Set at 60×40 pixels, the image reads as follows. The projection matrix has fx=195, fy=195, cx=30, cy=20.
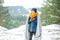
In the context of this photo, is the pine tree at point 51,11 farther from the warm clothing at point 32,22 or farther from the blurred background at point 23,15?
the warm clothing at point 32,22

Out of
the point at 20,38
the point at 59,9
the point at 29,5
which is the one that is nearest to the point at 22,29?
the point at 20,38

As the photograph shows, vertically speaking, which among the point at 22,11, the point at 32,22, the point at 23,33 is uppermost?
the point at 22,11

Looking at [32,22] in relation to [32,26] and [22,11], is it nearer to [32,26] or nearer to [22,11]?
[32,26]

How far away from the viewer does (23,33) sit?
2080 millimetres

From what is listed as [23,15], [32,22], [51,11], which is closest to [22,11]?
[23,15]

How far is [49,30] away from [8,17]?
1.54 ft

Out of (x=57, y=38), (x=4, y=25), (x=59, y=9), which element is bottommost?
(x=57, y=38)

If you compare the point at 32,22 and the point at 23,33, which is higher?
the point at 32,22

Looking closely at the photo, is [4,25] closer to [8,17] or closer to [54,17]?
[8,17]

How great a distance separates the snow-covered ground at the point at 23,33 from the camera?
208 cm

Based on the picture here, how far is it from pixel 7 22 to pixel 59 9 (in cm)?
59

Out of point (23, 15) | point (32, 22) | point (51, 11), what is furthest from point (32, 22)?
point (51, 11)

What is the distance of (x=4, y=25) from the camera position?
7.01 ft

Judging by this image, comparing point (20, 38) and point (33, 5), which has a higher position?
point (33, 5)
